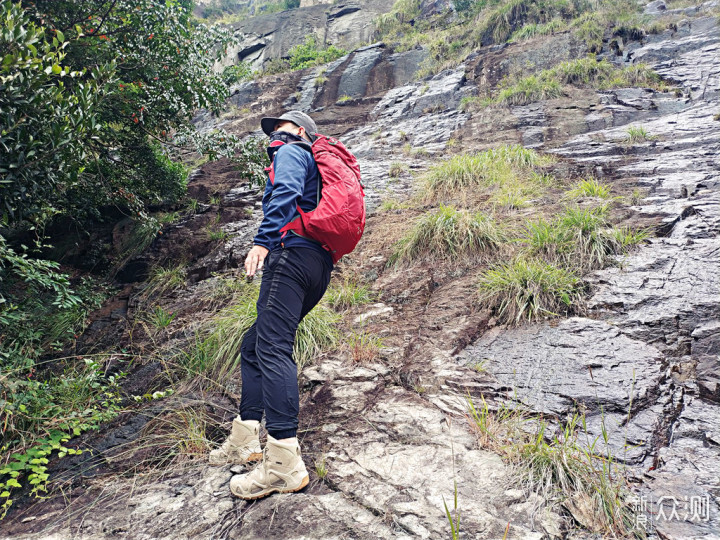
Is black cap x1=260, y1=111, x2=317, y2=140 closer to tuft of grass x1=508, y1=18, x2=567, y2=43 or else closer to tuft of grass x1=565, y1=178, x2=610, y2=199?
tuft of grass x1=565, y1=178, x2=610, y2=199

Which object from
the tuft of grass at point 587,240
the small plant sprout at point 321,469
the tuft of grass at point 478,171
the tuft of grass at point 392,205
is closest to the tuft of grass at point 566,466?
the small plant sprout at point 321,469

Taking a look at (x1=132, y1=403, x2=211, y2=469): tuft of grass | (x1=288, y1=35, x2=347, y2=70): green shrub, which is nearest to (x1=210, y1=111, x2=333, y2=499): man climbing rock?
(x1=132, y1=403, x2=211, y2=469): tuft of grass

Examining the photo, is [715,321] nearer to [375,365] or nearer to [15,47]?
[375,365]

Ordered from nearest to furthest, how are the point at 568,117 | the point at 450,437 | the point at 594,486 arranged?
1. the point at 594,486
2. the point at 450,437
3. the point at 568,117

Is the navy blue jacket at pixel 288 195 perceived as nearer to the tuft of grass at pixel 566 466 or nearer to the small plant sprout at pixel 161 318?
the tuft of grass at pixel 566 466

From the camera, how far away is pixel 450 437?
8.57ft

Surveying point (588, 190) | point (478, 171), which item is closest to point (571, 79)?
point (478, 171)

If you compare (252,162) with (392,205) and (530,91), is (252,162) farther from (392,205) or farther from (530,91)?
(530,91)

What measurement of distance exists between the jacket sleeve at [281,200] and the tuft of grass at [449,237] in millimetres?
2908

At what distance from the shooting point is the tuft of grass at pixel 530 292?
3705 mm

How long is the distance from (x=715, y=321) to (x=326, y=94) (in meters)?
13.3

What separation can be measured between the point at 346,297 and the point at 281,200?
2507mm

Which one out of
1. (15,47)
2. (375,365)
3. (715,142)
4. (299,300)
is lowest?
(715,142)

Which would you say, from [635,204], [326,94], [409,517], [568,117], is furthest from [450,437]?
[326,94]
